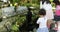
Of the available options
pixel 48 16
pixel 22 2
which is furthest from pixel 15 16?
pixel 48 16

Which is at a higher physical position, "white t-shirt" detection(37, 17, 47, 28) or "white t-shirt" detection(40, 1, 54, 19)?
"white t-shirt" detection(40, 1, 54, 19)

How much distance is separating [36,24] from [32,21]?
0.04 m

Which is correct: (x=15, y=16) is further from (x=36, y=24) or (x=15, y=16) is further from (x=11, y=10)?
(x=36, y=24)

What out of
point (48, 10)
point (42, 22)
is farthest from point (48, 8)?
point (42, 22)

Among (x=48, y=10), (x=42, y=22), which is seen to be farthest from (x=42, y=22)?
(x=48, y=10)

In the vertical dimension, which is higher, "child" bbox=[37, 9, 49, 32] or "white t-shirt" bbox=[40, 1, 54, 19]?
"white t-shirt" bbox=[40, 1, 54, 19]

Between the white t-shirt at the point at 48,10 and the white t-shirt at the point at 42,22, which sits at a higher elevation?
the white t-shirt at the point at 48,10

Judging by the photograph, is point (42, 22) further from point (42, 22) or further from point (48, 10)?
point (48, 10)

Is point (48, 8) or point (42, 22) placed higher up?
point (48, 8)

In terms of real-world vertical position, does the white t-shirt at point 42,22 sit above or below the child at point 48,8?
below

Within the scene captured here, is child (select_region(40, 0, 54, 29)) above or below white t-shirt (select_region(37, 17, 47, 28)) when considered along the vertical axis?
above

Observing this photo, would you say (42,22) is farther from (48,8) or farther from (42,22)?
(48,8)

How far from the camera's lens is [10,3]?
1.64 m

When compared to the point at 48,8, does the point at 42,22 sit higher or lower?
lower
